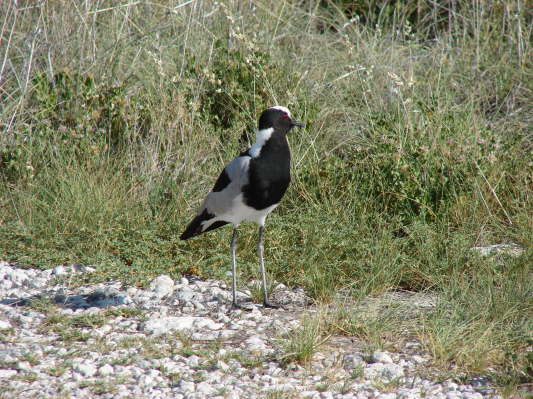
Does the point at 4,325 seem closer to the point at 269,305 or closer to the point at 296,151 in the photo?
the point at 269,305

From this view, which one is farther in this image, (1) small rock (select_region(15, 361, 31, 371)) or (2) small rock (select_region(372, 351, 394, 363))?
(2) small rock (select_region(372, 351, 394, 363))

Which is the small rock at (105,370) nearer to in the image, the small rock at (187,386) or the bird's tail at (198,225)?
the small rock at (187,386)

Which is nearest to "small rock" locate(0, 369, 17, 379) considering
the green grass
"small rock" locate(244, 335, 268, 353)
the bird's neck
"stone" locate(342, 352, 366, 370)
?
"small rock" locate(244, 335, 268, 353)

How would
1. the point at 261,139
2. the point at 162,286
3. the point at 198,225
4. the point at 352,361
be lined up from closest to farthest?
the point at 352,361
the point at 261,139
the point at 162,286
the point at 198,225

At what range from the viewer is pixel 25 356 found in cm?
386

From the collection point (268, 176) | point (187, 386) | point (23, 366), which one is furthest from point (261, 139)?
point (23, 366)

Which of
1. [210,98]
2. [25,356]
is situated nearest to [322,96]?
[210,98]

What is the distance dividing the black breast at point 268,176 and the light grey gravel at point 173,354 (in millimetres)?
664

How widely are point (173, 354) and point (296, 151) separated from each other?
275 centimetres

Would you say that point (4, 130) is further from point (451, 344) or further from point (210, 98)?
point (451, 344)

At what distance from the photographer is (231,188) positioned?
4.84 metres

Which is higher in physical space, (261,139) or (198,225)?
(261,139)

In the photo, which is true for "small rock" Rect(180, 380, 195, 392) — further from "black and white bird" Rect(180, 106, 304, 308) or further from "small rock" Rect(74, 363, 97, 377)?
"black and white bird" Rect(180, 106, 304, 308)

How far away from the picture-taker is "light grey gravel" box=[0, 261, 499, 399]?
3635mm
